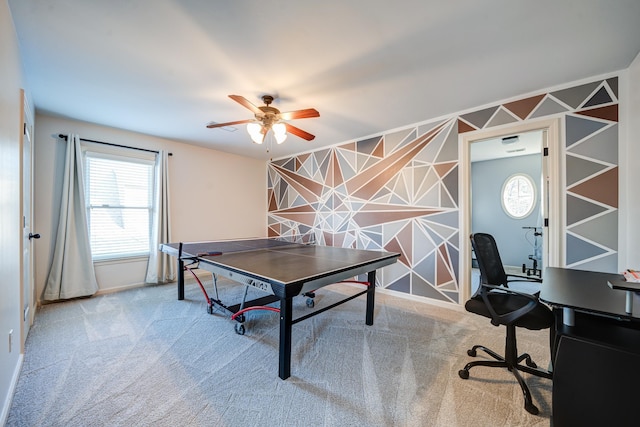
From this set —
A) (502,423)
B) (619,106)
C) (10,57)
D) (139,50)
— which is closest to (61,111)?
(10,57)

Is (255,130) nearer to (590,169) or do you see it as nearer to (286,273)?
(286,273)

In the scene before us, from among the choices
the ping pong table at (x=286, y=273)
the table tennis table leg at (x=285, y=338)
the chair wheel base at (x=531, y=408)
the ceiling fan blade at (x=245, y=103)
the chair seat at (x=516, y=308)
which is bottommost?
the chair wheel base at (x=531, y=408)

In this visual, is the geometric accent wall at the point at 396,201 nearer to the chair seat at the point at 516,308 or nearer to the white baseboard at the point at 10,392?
the chair seat at the point at 516,308

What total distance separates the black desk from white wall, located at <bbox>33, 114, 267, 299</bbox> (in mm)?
4935

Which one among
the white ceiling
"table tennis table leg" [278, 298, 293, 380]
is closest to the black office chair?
"table tennis table leg" [278, 298, 293, 380]

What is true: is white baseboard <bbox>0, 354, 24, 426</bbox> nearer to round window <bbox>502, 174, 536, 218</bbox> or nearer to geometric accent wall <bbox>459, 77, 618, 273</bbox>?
geometric accent wall <bbox>459, 77, 618, 273</bbox>

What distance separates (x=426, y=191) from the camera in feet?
11.6

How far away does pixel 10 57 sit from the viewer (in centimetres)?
169

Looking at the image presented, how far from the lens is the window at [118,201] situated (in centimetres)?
368

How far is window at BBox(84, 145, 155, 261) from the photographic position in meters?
3.68

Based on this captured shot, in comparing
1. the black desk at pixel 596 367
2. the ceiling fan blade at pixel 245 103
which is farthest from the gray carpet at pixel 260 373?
the ceiling fan blade at pixel 245 103

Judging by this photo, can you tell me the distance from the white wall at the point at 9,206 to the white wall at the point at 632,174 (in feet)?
15.0

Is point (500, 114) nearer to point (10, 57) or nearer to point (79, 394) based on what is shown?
point (10, 57)

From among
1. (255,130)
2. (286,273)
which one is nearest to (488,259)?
(286,273)
